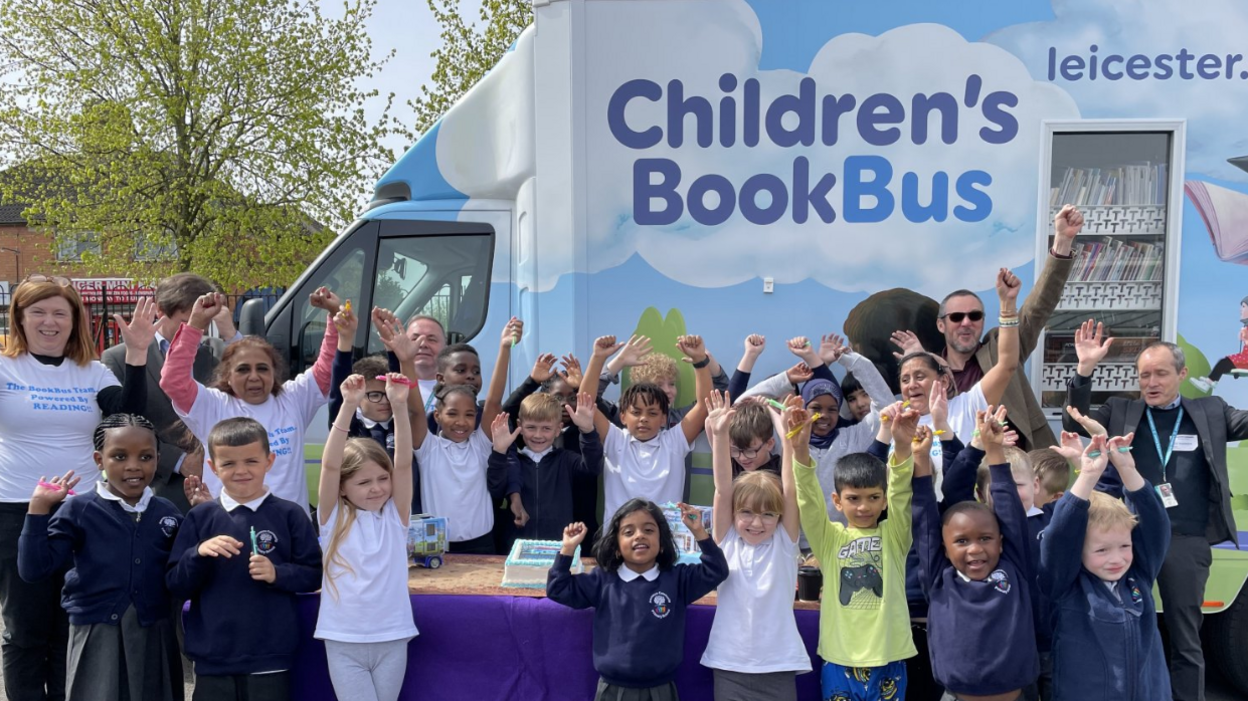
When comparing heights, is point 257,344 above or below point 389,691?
above

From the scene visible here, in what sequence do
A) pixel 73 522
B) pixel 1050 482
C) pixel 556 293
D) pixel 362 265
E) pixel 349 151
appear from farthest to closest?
pixel 349 151, pixel 362 265, pixel 556 293, pixel 1050 482, pixel 73 522

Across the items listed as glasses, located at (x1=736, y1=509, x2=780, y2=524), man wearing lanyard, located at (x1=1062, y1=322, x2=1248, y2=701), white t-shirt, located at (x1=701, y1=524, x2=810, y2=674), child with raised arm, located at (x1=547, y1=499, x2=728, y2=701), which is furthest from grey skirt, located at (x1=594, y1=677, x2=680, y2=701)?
man wearing lanyard, located at (x1=1062, y1=322, x2=1248, y2=701)

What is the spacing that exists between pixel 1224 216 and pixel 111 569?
504cm

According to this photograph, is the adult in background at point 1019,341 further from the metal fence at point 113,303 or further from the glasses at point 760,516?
the metal fence at point 113,303

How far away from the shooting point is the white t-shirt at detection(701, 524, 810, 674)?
3.02 meters

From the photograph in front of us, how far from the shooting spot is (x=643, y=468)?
3949 mm

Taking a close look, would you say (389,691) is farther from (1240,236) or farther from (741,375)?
(1240,236)

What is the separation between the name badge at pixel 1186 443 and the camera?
3686mm

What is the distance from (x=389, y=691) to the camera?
125 inches

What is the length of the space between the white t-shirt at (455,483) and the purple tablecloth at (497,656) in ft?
1.97

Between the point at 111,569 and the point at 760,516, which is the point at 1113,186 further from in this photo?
the point at 111,569

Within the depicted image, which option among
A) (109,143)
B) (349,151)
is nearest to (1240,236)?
(349,151)

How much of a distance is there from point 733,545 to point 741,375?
1.13 meters

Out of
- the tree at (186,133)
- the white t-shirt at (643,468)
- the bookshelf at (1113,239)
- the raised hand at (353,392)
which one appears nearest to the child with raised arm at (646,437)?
the white t-shirt at (643,468)
